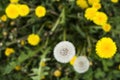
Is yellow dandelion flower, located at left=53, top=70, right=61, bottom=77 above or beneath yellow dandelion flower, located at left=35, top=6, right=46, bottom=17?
beneath

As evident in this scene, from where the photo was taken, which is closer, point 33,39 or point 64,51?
point 64,51

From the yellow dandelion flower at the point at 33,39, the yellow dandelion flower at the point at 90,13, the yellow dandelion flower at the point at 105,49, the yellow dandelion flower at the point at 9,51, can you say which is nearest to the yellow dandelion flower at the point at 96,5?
the yellow dandelion flower at the point at 90,13

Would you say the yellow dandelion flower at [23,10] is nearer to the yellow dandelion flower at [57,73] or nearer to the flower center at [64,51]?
the flower center at [64,51]

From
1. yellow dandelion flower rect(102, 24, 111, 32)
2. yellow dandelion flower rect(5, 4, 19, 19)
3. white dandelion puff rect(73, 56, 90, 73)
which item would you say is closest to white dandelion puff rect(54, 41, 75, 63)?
white dandelion puff rect(73, 56, 90, 73)

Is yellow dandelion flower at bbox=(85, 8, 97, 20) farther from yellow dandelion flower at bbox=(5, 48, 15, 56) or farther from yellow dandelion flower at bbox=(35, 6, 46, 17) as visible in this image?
yellow dandelion flower at bbox=(5, 48, 15, 56)

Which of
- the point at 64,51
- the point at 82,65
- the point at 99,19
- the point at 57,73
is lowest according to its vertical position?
the point at 57,73

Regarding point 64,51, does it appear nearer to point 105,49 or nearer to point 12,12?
point 105,49

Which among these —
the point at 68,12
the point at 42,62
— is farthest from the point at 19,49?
the point at 68,12

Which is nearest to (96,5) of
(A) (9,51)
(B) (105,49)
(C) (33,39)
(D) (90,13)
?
(D) (90,13)
